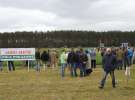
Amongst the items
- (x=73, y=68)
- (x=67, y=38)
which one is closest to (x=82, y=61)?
(x=73, y=68)

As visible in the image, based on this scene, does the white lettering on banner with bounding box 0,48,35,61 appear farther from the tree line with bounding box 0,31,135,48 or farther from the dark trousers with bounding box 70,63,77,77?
the tree line with bounding box 0,31,135,48

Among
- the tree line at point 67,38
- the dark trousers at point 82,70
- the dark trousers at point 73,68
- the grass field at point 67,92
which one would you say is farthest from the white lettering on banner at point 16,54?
the tree line at point 67,38

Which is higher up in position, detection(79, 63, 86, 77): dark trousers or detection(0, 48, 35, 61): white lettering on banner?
detection(0, 48, 35, 61): white lettering on banner

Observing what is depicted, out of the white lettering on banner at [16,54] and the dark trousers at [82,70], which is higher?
the white lettering on banner at [16,54]

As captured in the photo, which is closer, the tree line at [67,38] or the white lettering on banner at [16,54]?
the white lettering on banner at [16,54]

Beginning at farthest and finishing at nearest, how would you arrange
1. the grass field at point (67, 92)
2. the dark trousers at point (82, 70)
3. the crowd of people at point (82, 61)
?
the dark trousers at point (82, 70) < the crowd of people at point (82, 61) < the grass field at point (67, 92)

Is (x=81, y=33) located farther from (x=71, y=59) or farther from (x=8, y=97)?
(x=8, y=97)

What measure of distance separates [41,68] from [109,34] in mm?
76854

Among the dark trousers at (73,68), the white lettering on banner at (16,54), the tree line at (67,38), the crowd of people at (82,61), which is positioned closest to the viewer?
the crowd of people at (82,61)

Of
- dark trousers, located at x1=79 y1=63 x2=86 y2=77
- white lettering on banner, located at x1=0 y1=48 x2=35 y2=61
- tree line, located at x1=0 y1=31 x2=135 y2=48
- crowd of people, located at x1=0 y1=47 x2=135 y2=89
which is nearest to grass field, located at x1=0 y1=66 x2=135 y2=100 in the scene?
crowd of people, located at x1=0 y1=47 x2=135 y2=89

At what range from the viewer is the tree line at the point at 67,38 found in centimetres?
10538

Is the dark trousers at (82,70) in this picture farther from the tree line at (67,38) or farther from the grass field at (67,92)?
the tree line at (67,38)

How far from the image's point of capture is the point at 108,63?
21.4 meters

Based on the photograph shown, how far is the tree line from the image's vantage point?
105 meters
